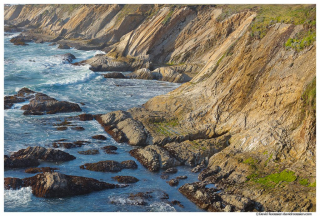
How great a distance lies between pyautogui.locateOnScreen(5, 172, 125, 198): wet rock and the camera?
2148 centimetres

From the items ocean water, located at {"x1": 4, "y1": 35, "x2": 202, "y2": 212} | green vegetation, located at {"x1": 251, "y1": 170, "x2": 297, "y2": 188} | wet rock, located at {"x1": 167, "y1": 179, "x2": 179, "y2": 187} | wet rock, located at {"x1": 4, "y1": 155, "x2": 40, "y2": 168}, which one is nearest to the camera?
ocean water, located at {"x1": 4, "y1": 35, "x2": 202, "y2": 212}

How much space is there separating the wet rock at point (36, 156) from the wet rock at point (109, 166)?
184cm

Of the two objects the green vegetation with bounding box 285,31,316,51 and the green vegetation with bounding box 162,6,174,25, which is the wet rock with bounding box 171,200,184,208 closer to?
the green vegetation with bounding box 285,31,316,51

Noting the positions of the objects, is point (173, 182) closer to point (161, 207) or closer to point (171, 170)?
point (171, 170)

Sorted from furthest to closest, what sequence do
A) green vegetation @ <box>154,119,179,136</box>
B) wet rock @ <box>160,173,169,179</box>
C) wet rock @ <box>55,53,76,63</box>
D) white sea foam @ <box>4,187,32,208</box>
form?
wet rock @ <box>55,53,76,63</box>, green vegetation @ <box>154,119,179,136</box>, wet rock @ <box>160,173,169,179</box>, white sea foam @ <box>4,187,32,208</box>

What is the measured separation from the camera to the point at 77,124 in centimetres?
3312

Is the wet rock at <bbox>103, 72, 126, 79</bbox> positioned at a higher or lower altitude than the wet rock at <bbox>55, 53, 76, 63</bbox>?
lower

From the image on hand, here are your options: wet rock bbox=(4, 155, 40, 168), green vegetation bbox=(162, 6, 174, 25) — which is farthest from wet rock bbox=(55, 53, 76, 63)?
wet rock bbox=(4, 155, 40, 168)

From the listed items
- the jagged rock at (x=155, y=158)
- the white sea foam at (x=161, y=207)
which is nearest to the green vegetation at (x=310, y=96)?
the jagged rock at (x=155, y=158)

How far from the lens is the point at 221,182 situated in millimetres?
23484

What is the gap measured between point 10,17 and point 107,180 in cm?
10527

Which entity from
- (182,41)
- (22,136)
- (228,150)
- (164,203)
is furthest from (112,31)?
(164,203)

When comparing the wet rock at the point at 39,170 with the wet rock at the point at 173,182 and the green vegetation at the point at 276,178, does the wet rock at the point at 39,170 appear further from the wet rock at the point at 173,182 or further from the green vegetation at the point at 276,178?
the green vegetation at the point at 276,178

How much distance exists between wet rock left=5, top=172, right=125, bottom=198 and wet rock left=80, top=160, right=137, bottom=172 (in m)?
2.03
